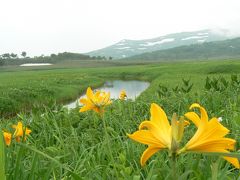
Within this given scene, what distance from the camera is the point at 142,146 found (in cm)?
276

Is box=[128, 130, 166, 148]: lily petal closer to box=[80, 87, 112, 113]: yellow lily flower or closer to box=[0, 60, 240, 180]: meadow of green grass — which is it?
box=[0, 60, 240, 180]: meadow of green grass

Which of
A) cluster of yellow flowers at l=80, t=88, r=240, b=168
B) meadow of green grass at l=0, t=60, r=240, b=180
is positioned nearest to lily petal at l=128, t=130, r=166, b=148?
cluster of yellow flowers at l=80, t=88, r=240, b=168

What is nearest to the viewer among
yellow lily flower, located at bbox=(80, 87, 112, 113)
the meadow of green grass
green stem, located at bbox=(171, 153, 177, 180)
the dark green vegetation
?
green stem, located at bbox=(171, 153, 177, 180)

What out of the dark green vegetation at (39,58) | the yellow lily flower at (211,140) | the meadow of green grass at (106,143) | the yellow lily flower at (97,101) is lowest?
the dark green vegetation at (39,58)

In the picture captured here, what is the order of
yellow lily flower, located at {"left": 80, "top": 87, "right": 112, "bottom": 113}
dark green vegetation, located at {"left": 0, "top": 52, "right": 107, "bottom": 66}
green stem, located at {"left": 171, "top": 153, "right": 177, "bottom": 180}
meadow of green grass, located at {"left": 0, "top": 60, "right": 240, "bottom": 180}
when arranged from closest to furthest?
green stem, located at {"left": 171, "top": 153, "right": 177, "bottom": 180}
meadow of green grass, located at {"left": 0, "top": 60, "right": 240, "bottom": 180}
yellow lily flower, located at {"left": 80, "top": 87, "right": 112, "bottom": 113}
dark green vegetation, located at {"left": 0, "top": 52, "right": 107, "bottom": 66}

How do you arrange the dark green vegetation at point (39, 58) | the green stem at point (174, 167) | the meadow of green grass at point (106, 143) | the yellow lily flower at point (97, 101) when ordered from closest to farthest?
the green stem at point (174, 167)
the meadow of green grass at point (106, 143)
the yellow lily flower at point (97, 101)
the dark green vegetation at point (39, 58)

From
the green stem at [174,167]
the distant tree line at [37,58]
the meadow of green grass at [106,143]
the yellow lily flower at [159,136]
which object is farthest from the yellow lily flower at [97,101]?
the distant tree line at [37,58]

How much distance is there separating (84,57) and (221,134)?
493 feet

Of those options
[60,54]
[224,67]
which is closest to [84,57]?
[60,54]

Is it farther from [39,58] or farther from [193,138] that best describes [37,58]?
[193,138]

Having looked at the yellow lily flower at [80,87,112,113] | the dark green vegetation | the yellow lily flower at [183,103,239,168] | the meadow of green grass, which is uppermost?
the yellow lily flower at [183,103,239,168]

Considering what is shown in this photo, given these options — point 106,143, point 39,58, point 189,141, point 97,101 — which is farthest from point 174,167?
point 39,58

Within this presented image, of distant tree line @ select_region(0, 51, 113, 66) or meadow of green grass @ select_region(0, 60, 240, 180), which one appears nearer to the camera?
meadow of green grass @ select_region(0, 60, 240, 180)

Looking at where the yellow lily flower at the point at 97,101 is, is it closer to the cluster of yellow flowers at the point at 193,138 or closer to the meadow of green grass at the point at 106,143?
the meadow of green grass at the point at 106,143
